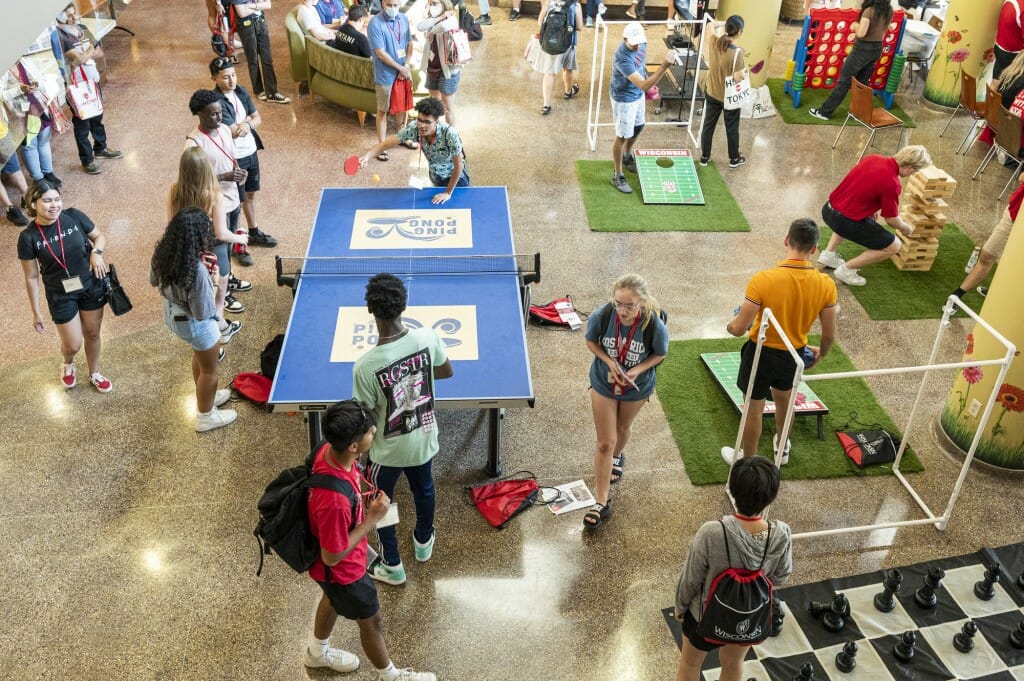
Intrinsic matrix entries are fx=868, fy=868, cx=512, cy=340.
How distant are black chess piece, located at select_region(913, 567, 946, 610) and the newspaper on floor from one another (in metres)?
2.02

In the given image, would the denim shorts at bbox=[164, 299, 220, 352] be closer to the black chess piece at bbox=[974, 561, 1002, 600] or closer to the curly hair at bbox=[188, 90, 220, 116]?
the curly hair at bbox=[188, 90, 220, 116]

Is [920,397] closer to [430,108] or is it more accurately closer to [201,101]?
[430,108]

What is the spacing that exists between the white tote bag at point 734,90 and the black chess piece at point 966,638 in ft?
20.4

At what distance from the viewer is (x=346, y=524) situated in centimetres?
380

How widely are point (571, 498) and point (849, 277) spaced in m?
3.94

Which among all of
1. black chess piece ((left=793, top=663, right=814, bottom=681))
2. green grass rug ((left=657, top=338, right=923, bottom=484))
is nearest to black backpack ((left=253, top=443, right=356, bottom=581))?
black chess piece ((left=793, top=663, right=814, bottom=681))

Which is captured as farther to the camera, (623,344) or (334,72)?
(334,72)

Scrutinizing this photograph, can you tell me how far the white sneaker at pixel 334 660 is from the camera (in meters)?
4.62

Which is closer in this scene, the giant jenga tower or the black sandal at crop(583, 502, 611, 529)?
the black sandal at crop(583, 502, 611, 529)

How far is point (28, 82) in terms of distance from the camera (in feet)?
28.8

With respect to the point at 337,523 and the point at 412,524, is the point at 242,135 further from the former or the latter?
the point at 337,523

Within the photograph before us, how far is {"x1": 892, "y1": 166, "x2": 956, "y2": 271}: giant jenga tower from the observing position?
26.3 feet

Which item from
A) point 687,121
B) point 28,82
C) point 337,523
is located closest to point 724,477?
point 337,523

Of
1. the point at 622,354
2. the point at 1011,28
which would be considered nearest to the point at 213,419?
the point at 622,354
